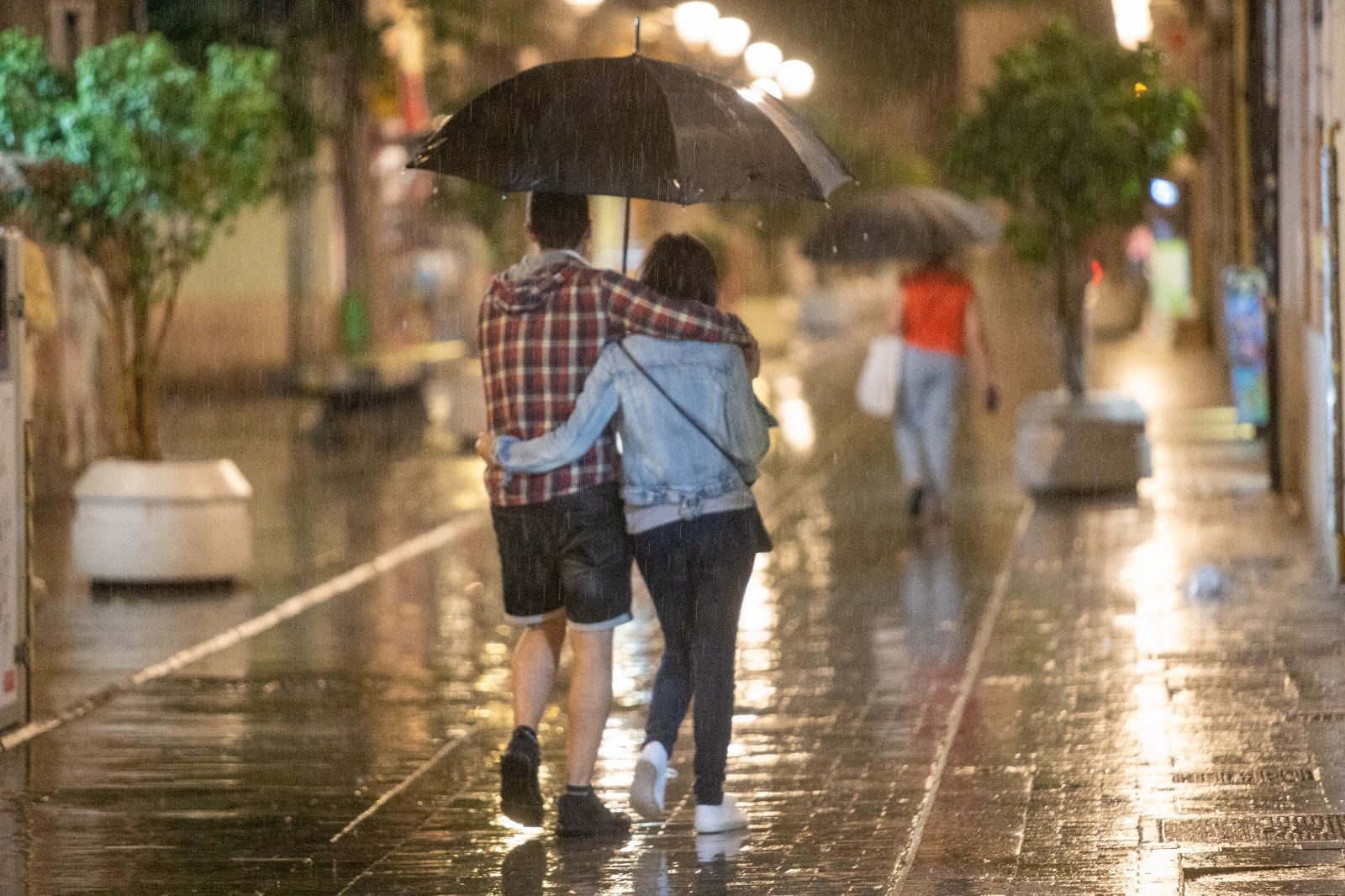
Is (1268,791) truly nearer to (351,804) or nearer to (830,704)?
(830,704)

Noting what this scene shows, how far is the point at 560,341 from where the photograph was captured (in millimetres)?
6645

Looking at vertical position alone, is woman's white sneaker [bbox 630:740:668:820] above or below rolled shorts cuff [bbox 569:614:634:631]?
below

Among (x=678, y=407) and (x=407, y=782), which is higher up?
(x=678, y=407)

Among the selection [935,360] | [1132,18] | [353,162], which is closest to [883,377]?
[935,360]

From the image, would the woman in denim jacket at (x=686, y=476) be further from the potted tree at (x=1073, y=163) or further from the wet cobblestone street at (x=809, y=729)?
the potted tree at (x=1073, y=163)

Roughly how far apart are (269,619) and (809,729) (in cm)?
387

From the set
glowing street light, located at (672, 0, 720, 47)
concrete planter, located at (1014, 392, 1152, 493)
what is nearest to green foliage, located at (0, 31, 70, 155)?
concrete planter, located at (1014, 392, 1152, 493)

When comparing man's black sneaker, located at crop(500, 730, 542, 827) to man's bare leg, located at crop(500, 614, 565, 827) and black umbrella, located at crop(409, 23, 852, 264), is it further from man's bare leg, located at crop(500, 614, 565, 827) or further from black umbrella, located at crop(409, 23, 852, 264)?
black umbrella, located at crop(409, 23, 852, 264)

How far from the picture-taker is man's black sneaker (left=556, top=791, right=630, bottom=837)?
265 inches

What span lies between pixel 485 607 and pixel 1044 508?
16.5 ft

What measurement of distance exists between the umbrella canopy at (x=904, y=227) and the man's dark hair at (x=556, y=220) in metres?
7.60

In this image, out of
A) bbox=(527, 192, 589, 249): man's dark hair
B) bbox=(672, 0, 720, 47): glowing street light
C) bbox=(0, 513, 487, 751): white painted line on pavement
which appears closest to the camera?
bbox=(527, 192, 589, 249): man's dark hair

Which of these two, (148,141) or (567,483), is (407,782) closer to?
(567,483)

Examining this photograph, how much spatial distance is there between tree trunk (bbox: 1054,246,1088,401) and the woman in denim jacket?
10122 millimetres
